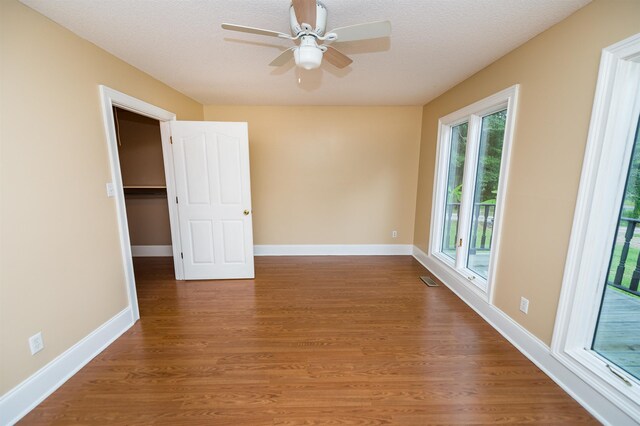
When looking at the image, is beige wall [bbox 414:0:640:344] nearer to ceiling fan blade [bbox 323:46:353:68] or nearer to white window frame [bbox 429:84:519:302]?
white window frame [bbox 429:84:519:302]

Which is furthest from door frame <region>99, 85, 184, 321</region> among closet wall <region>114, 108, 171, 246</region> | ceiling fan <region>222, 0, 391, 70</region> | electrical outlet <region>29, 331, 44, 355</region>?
ceiling fan <region>222, 0, 391, 70</region>

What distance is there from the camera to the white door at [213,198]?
2.97 m

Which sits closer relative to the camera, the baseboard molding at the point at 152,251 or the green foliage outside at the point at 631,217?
the green foliage outside at the point at 631,217

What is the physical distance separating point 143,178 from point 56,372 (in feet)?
9.57

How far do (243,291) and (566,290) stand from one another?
9.79 feet

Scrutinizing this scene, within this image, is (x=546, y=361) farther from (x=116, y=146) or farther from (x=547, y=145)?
(x=116, y=146)

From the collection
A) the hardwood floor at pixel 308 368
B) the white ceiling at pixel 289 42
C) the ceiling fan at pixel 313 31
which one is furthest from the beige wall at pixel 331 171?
the ceiling fan at pixel 313 31

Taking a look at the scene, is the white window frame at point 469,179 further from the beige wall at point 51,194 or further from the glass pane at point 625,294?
the beige wall at point 51,194

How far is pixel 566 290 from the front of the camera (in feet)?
5.37

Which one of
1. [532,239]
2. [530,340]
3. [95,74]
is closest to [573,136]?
[532,239]

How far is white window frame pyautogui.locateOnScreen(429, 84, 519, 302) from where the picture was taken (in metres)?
2.17

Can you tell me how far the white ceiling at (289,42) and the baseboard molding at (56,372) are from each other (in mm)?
2315

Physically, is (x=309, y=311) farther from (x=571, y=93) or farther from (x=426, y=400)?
(x=571, y=93)

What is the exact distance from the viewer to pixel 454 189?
11.0 ft
